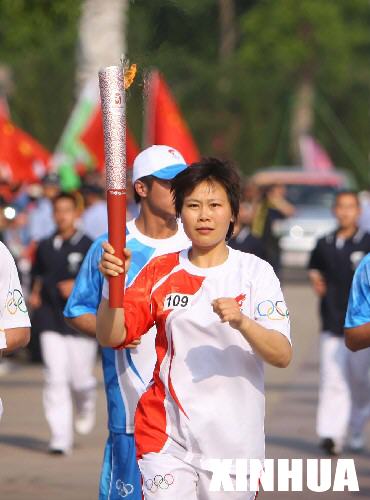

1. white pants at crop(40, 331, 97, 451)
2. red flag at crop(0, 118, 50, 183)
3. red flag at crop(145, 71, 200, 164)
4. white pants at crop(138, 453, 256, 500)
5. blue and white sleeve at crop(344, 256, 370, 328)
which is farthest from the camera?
red flag at crop(0, 118, 50, 183)

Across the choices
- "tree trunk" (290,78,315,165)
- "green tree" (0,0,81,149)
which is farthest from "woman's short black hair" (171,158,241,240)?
"tree trunk" (290,78,315,165)

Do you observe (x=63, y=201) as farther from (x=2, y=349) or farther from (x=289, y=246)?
(x=289, y=246)

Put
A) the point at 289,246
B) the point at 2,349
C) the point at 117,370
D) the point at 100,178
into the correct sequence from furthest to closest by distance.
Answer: the point at 289,246
the point at 100,178
the point at 117,370
the point at 2,349

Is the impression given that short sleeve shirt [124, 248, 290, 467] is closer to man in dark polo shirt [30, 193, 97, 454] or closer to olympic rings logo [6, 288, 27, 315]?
olympic rings logo [6, 288, 27, 315]

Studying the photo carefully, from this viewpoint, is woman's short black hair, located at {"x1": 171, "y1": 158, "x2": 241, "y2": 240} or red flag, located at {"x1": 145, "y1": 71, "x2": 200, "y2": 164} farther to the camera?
red flag, located at {"x1": 145, "y1": 71, "x2": 200, "y2": 164}

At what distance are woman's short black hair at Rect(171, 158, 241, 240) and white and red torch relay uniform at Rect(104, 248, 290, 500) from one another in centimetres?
21

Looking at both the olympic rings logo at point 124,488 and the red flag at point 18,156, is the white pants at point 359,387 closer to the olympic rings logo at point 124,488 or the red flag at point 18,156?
the olympic rings logo at point 124,488

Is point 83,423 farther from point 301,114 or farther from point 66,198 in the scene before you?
point 301,114

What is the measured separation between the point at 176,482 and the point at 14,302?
0.95m

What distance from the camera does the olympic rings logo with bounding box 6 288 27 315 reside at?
5840mm

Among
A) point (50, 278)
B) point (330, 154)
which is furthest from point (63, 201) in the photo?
point (330, 154)

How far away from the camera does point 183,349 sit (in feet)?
17.7

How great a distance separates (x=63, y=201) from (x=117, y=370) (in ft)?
15.4

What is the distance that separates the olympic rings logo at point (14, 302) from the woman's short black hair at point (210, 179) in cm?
71
